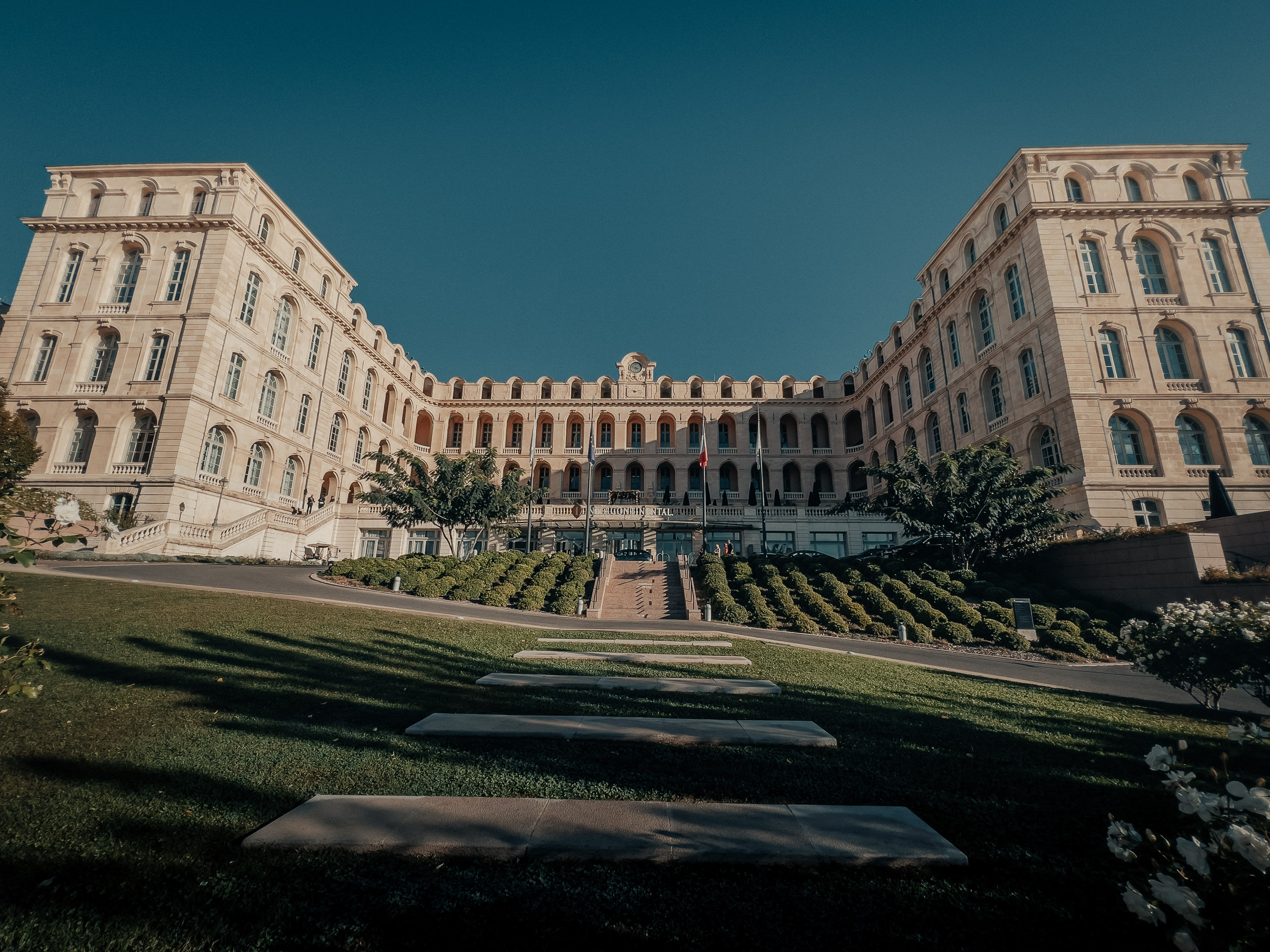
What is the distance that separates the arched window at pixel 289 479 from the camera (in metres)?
35.4

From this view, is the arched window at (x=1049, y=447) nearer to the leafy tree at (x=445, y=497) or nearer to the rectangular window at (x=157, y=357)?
the leafy tree at (x=445, y=497)

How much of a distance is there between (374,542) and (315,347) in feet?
49.5

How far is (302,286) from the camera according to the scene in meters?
38.0

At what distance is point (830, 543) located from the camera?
35.1 meters

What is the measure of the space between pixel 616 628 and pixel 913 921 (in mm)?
14502

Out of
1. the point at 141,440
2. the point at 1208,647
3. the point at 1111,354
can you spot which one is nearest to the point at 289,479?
the point at 141,440

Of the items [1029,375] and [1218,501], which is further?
[1029,375]

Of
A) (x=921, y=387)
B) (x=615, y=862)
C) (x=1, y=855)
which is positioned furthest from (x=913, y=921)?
(x=921, y=387)

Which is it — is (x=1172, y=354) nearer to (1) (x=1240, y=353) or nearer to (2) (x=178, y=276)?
(1) (x=1240, y=353)

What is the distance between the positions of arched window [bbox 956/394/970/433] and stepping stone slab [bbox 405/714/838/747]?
3486cm

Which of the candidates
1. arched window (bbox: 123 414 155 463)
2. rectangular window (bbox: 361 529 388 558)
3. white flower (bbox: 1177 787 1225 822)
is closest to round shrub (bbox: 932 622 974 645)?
white flower (bbox: 1177 787 1225 822)

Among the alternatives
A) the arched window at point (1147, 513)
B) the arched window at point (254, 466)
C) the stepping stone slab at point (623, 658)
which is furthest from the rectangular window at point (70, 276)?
the arched window at point (1147, 513)

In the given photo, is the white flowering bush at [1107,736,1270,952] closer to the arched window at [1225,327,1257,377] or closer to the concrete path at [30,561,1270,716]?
the concrete path at [30,561,1270,716]

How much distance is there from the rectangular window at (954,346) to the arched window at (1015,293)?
14.7 ft
